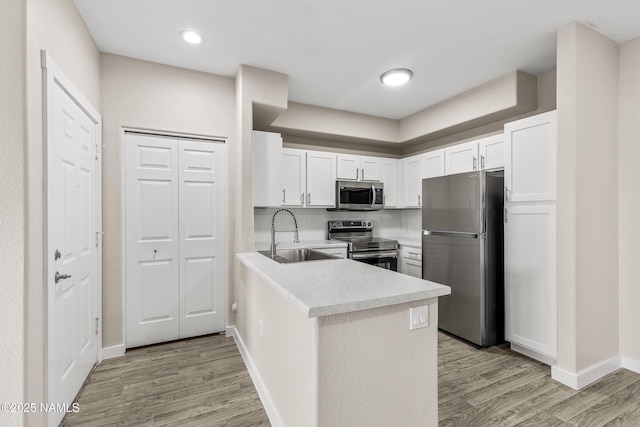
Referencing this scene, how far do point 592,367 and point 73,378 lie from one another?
3.77 metres

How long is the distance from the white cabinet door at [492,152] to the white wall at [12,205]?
377 centimetres

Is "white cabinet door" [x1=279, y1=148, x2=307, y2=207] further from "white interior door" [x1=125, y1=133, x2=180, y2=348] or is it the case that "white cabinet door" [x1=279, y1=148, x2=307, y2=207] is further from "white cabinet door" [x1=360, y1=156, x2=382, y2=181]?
"white interior door" [x1=125, y1=133, x2=180, y2=348]

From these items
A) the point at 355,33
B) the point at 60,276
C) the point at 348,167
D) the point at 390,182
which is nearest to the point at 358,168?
the point at 348,167

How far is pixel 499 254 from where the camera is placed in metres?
2.94

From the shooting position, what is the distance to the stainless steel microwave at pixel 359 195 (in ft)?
13.1

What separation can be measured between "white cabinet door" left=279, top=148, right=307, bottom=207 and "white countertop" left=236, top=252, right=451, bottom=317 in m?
1.70

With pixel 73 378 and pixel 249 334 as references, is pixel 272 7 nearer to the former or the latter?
pixel 249 334

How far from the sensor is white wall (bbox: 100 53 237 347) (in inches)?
103

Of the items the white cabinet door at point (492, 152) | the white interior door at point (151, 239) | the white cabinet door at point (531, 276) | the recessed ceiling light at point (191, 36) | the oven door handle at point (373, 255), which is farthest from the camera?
the oven door handle at point (373, 255)

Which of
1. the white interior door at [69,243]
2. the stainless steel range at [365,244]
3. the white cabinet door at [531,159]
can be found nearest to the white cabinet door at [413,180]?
the stainless steel range at [365,244]

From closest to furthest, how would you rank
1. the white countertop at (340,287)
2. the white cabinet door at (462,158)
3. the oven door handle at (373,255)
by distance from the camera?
1. the white countertop at (340,287)
2. the white cabinet door at (462,158)
3. the oven door handle at (373,255)

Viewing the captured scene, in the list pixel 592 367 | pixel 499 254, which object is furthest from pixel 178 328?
pixel 592 367

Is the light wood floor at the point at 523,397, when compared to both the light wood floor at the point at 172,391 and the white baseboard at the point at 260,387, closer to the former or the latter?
the white baseboard at the point at 260,387

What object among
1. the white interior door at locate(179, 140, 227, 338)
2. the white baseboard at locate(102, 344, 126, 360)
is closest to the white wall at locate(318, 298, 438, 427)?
the white interior door at locate(179, 140, 227, 338)
